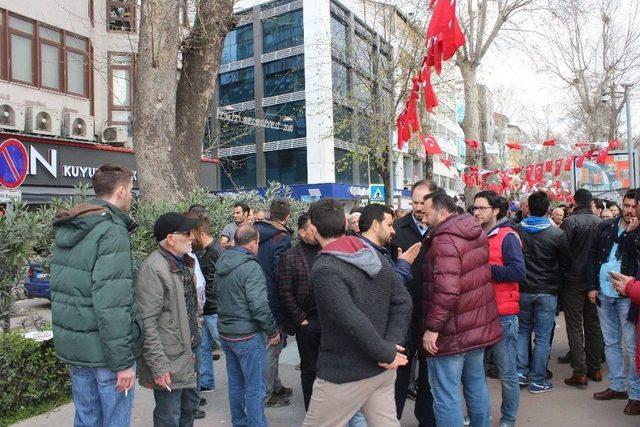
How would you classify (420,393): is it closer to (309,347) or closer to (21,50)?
(309,347)

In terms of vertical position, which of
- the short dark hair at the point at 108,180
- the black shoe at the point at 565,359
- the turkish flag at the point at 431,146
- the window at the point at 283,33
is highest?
the window at the point at 283,33

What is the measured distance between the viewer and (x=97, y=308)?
303cm

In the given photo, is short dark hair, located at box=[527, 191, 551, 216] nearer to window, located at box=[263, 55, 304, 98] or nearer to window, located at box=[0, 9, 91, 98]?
window, located at box=[0, 9, 91, 98]

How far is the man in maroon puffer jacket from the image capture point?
362 cm

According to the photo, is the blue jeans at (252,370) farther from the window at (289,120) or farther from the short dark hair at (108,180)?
the window at (289,120)

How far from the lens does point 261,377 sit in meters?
4.20

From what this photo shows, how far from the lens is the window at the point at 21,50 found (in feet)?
54.5

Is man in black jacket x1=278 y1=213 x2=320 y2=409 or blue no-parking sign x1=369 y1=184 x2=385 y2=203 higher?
blue no-parking sign x1=369 y1=184 x2=385 y2=203

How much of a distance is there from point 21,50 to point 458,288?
17726 mm

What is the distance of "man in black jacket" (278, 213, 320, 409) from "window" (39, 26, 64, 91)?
16247mm

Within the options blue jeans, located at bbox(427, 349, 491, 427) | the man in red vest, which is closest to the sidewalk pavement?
the man in red vest

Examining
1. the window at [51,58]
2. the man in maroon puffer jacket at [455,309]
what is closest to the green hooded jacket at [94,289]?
the man in maroon puffer jacket at [455,309]

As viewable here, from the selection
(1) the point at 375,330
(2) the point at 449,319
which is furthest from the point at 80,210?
(2) the point at 449,319

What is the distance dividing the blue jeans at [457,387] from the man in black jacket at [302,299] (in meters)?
1.08
